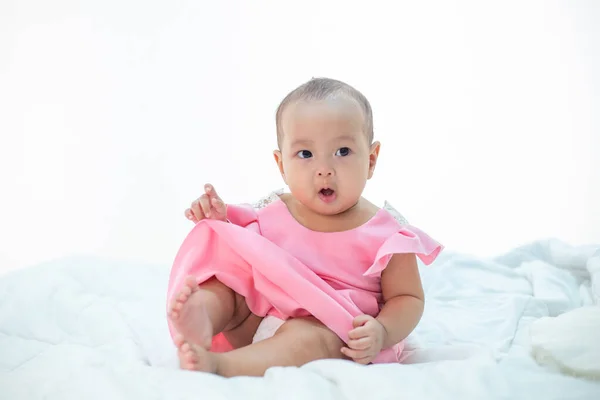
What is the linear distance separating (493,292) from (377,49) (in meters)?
1.34

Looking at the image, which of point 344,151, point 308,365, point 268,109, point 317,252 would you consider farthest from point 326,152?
point 268,109

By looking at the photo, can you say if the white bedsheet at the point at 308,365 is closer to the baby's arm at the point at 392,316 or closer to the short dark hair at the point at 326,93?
the baby's arm at the point at 392,316

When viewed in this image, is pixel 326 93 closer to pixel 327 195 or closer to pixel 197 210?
pixel 327 195

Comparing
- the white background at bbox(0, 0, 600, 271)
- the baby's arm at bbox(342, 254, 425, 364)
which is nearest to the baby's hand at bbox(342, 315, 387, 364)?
the baby's arm at bbox(342, 254, 425, 364)

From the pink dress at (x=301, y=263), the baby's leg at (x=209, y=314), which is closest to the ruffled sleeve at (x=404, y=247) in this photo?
the pink dress at (x=301, y=263)

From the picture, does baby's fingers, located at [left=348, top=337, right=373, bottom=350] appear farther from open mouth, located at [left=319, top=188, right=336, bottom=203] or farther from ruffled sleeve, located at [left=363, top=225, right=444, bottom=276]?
open mouth, located at [left=319, top=188, right=336, bottom=203]

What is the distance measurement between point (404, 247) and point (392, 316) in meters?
0.12

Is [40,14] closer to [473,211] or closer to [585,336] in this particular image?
[473,211]

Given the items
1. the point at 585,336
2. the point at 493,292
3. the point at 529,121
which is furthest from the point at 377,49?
the point at 585,336

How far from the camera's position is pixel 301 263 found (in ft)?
3.64

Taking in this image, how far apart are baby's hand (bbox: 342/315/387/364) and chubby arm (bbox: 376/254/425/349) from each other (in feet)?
0.25

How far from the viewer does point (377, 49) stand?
260 cm

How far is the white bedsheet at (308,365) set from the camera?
84 cm

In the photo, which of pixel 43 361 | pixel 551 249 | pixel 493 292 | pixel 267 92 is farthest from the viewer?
pixel 267 92
